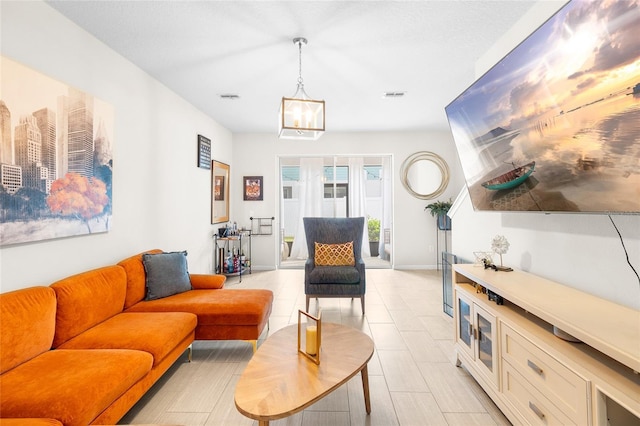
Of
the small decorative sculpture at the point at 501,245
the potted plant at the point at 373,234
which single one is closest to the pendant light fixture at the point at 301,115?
the small decorative sculpture at the point at 501,245

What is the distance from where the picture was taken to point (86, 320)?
2012mm

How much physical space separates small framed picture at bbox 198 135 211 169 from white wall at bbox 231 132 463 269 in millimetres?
1168

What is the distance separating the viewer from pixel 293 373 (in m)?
1.53

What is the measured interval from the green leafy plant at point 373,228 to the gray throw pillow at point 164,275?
172 inches

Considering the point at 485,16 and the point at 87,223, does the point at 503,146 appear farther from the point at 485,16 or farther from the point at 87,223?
the point at 87,223

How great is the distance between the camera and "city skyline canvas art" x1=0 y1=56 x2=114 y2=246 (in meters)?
1.76

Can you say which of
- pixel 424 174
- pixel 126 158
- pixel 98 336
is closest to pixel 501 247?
pixel 98 336

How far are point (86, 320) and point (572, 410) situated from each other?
2784mm

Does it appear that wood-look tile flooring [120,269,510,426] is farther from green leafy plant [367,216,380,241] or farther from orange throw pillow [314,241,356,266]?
green leafy plant [367,216,380,241]

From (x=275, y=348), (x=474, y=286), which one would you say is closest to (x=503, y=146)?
(x=474, y=286)

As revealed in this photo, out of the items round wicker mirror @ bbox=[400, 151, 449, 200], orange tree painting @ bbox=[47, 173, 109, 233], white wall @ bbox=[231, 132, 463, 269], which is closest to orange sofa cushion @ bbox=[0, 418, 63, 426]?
orange tree painting @ bbox=[47, 173, 109, 233]

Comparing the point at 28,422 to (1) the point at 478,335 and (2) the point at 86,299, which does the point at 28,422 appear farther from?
(1) the point at 478,335

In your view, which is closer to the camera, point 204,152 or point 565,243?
point 565,243

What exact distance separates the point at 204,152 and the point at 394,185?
361cm
